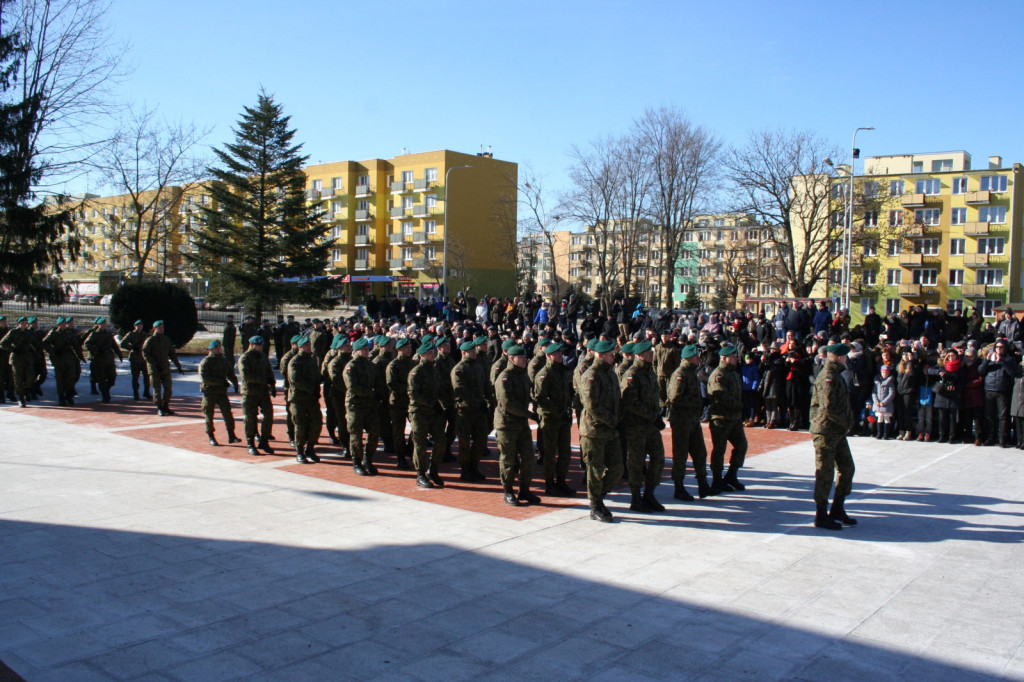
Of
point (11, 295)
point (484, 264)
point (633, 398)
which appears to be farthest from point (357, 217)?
point (633, 398)

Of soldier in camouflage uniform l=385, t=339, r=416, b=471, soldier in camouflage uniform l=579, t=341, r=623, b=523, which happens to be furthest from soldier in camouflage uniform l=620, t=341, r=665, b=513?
soldier in camouflage uniform l=385, t=339, r=416, b=471

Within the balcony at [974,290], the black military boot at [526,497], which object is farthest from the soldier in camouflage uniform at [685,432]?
the balcony at [974,290]

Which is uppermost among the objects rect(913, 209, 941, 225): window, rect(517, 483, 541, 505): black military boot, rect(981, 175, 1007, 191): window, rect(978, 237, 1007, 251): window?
rect(981, 175, 1007, 191): window

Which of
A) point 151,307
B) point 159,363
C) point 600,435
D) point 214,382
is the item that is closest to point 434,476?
point 600,435

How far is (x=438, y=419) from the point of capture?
1006 centimetres

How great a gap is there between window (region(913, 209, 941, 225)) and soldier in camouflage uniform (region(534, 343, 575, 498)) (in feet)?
218

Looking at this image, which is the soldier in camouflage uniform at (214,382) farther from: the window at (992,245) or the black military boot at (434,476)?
the window at (992,245)

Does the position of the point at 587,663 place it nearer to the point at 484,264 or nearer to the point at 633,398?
the point at 633,398

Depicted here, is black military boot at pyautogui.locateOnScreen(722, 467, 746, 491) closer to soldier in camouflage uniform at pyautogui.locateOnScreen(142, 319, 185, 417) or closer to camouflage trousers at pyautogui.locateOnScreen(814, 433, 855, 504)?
camouflage trousers at pyautogui.locateOnScreen(814, 433, 855, 504)

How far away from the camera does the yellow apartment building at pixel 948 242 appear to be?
63.6m

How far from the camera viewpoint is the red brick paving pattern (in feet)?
31.0

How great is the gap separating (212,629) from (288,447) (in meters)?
7.70

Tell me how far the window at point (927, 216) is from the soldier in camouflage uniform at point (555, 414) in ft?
218

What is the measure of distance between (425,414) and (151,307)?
66.6 feet
